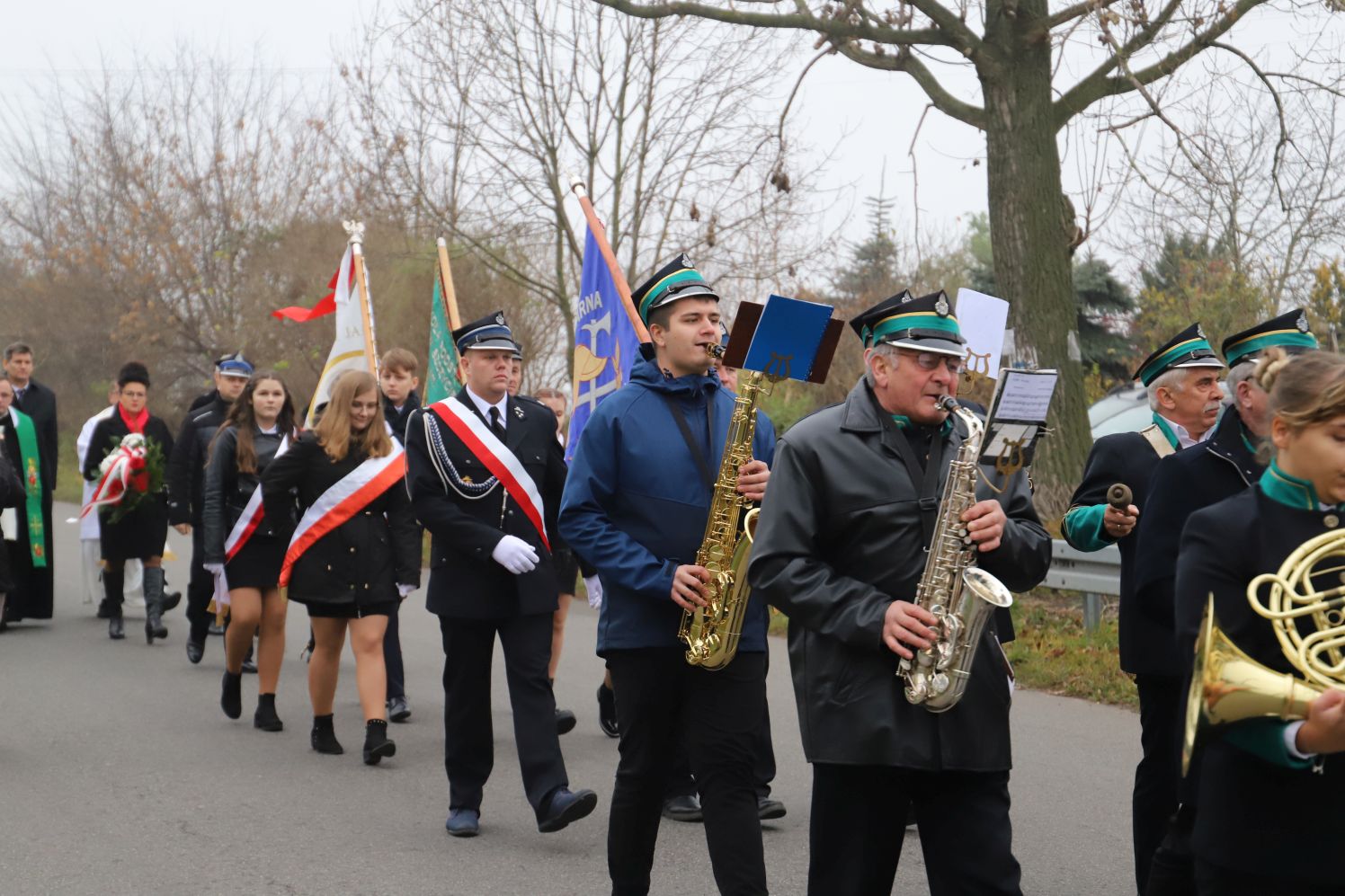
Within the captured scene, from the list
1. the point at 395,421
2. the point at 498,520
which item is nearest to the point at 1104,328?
the point at 395,421

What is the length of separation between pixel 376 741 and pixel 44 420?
22.5 ft

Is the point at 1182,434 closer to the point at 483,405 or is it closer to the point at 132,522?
the point at 483,405

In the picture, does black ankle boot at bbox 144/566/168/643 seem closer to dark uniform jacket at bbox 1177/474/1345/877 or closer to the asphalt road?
the asphalt road

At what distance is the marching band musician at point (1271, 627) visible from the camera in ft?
10.1

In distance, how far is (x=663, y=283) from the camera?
5.38 metres

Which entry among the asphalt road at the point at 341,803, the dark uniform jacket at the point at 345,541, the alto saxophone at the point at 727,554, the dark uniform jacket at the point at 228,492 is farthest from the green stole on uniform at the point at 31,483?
the alto saxophone at the point at 727,554

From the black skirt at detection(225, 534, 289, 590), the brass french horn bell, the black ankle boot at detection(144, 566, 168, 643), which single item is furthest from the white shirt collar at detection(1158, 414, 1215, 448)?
the black ankle boot at detection(144, 566, 168, 643)

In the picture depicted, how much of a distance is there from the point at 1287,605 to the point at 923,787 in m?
1.28

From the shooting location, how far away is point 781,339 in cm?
500

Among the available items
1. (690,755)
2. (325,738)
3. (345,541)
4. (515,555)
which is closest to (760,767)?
(690,755)

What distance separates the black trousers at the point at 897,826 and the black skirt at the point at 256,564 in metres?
5.64

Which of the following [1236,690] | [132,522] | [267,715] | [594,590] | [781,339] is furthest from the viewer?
[132,522]

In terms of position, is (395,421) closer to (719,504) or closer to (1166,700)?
(719,504)

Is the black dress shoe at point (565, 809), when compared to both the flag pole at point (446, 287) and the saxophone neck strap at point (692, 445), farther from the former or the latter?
the flag pole at point (446, 287)
